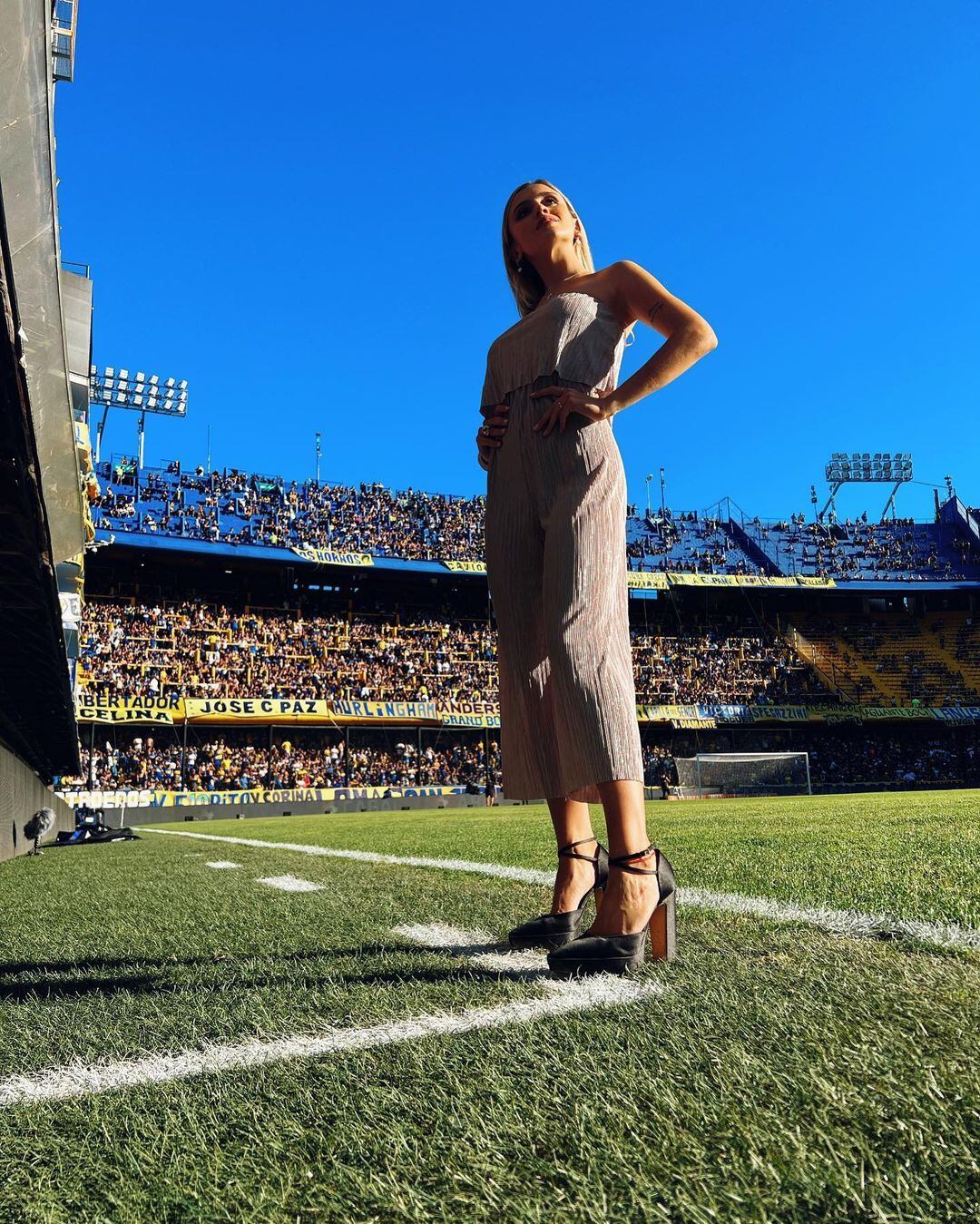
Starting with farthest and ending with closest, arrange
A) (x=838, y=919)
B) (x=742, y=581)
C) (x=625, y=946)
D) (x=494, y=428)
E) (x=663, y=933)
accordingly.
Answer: (x=742, y=581) < (x=494, y=428) < (x=838, y=919) < (x=663, y=933) < (x=625, y=946)

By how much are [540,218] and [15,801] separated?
7854 millimetres

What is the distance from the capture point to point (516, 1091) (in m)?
1.04

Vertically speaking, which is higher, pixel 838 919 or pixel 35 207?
pixel 35 207

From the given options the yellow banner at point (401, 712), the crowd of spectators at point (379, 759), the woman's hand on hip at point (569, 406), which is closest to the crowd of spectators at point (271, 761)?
the crowd of spectators at point (379, 759)

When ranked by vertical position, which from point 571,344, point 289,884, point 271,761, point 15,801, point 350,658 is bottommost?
point 271,761

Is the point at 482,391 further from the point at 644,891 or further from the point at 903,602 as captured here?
the point at 903,602

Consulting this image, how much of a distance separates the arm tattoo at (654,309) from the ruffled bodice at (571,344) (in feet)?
0.28

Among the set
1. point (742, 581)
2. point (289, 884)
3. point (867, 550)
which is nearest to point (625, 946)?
point (289, 884)

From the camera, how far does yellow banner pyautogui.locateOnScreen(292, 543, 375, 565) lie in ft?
108

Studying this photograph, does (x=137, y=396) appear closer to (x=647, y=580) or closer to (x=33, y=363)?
(x=647, y=580)

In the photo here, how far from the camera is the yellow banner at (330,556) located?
3297 centimetres

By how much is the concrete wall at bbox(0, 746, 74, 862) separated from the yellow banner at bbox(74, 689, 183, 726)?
1705cm

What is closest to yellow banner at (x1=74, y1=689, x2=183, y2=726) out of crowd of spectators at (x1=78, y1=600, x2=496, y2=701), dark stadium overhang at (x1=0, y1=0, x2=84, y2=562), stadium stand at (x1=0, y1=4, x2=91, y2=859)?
crowd of spectators at (x1=78, y1=600, x2=496, y2=701)

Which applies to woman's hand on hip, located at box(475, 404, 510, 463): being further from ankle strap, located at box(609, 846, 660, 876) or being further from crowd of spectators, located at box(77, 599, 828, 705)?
crowd of spectators, located at box(77, 599, 828, 705)
